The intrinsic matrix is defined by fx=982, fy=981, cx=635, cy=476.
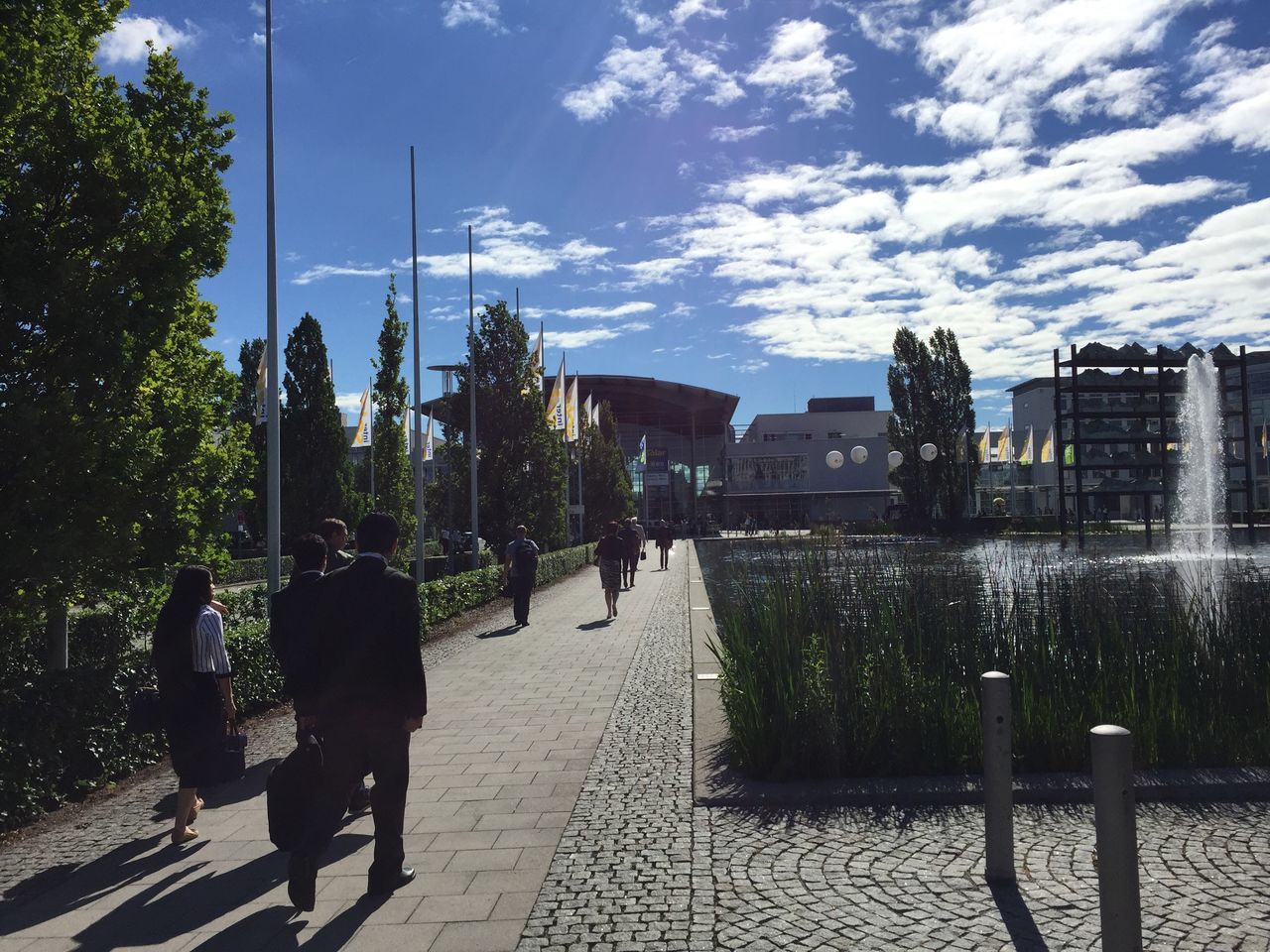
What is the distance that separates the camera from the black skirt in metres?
5.42

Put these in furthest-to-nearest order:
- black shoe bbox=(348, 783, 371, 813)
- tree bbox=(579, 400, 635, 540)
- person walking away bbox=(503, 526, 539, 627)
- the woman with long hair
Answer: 1. tree bbox=(579, 400, 635, 540)
2. person walking away bbox=(503, 526, 539, 627)
3. black shoe bbox=(348, 783, 371, 813)
4. the woman with long hair

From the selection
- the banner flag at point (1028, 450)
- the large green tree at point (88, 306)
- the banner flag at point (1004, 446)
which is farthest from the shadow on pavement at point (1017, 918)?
the banner flag at point (1028, 450)

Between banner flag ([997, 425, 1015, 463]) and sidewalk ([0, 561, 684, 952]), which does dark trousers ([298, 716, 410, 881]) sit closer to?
sidewalk ([0, 561, 684, 952])

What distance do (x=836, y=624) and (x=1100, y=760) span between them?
370 cm

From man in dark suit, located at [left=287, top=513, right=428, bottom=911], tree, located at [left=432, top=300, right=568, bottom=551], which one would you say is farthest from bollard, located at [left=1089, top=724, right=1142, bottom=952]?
tree, located at [left=432, top=300, right=568, bottom=551]

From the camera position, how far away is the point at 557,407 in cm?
3103

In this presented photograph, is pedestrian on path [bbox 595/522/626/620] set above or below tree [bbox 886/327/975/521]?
below

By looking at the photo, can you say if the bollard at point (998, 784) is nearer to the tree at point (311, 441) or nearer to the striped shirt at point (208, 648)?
the striped shirt at point (208, 648)

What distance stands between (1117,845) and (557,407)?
93.0 ft

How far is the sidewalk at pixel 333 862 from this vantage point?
13.3 feet

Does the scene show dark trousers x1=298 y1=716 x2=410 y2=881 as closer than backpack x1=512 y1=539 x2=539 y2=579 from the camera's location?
Yes

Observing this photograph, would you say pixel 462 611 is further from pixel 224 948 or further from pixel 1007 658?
pixel 224 948

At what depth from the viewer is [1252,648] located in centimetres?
696

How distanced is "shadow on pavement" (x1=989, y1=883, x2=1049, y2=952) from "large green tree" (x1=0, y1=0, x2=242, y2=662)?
18.9ft
